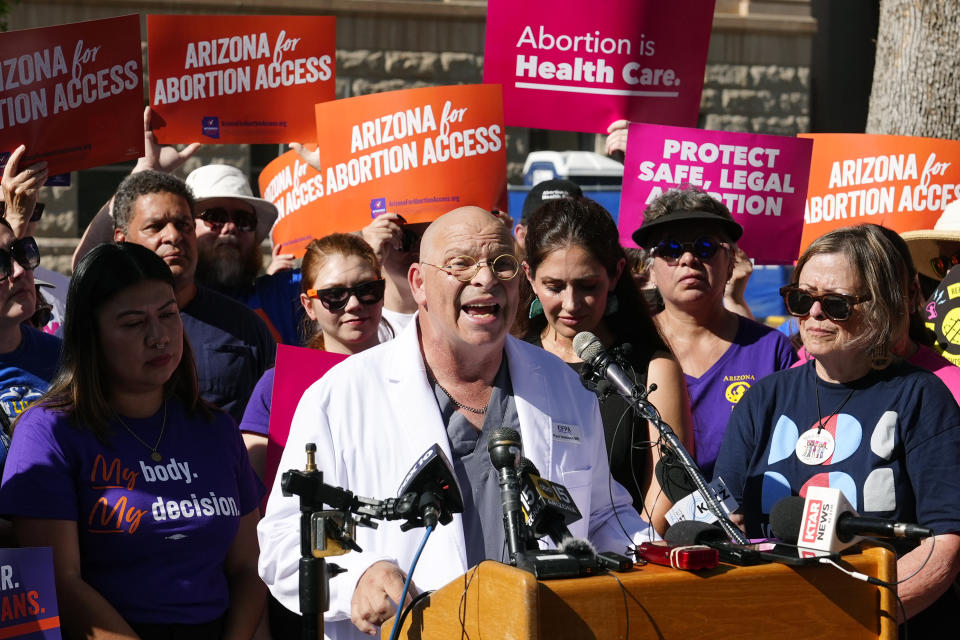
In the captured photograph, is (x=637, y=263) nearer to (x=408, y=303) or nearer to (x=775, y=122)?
(x=408, y=303)

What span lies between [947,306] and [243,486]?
311 centimetres

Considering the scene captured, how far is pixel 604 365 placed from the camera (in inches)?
135

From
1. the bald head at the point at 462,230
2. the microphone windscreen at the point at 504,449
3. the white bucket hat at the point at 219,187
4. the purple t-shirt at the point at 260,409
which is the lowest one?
the purple t-shirt at the point at 260,409

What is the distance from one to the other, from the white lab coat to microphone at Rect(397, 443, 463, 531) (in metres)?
0.74

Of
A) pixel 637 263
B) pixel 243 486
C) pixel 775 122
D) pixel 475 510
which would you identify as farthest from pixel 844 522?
pixel 775 122

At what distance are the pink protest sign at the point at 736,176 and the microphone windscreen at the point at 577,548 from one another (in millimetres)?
3784

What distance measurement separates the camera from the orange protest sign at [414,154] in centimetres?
623

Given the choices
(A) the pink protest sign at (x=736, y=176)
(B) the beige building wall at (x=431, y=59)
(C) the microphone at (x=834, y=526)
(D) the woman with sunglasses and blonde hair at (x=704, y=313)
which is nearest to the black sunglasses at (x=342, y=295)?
(D) the woman with sunglasses and blonde hair at (x=704, y=313)

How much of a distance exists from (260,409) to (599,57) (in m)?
2.97

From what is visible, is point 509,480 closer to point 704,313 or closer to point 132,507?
point 132,507

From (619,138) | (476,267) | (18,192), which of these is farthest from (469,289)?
(619,138)

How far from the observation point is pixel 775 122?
17250 millimetres

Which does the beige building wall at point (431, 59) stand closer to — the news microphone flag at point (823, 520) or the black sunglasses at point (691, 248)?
the black sunglasses at point (691, 248)

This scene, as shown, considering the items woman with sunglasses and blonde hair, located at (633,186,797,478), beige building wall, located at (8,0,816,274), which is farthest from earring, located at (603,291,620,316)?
beige building wall, located at (8,0,816,274)
